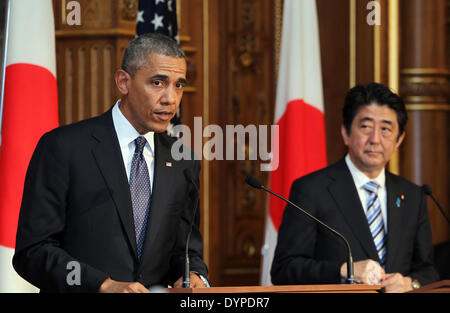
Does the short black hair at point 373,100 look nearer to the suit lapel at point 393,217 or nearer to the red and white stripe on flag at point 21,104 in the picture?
the suit lapel at point 393,217

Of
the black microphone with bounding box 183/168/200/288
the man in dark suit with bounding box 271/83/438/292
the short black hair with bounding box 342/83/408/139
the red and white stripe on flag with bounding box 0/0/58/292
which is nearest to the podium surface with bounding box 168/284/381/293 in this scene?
the black microphone with bounding box 183/168/200/288

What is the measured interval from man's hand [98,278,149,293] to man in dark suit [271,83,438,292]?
1.08 m

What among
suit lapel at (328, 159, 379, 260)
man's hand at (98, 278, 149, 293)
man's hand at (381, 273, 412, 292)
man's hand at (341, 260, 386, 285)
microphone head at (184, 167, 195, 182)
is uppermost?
microphone head at (184, 167, 195, 182)

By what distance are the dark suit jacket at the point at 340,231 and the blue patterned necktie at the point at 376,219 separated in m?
0.05

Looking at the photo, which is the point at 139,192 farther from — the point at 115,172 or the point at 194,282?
the point at 194,282

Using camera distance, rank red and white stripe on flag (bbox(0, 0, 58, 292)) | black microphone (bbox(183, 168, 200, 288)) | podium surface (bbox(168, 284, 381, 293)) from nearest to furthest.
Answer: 1. podium surface (bbox(168, 284, 381, 293))
2. black microphone (bbox(183, 168, 200, 288))
3. red and white stripe on flag (bbox(0, 0, 58, 292))

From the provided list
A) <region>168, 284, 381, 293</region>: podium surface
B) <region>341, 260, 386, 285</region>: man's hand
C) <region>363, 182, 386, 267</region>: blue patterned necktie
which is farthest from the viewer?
<region>363, 182, 386, 267</region>: blue patterned necktie

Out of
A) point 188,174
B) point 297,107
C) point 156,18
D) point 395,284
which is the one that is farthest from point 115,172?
point 297,107

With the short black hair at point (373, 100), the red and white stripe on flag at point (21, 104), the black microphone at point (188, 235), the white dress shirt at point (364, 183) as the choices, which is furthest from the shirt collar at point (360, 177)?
the red and white stripe on flag at point (21, 104)

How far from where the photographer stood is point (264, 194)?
219 inches

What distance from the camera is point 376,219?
336 centimetres

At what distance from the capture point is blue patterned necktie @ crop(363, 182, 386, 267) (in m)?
3.33

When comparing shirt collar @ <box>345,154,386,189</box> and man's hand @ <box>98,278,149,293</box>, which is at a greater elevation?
shirt collar @ <box>345,154,386,189</box>

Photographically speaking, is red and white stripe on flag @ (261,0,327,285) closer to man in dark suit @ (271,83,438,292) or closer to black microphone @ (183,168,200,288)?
man in dark suit @ (271,83,438,292)
